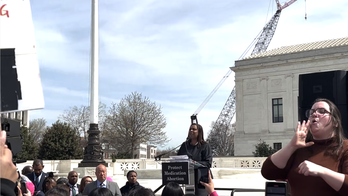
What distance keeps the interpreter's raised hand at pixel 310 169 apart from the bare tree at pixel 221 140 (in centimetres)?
8009

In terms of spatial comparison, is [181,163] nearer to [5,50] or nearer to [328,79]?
[328,79]

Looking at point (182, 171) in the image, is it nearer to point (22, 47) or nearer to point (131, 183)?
point (131, 183)

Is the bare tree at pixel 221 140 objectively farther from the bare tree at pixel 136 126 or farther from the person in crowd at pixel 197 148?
the person in crowd at pixel 197 148

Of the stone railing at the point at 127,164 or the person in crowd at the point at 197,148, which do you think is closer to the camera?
the person in crowd at the point at 197,148

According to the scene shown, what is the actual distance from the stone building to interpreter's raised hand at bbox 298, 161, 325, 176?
47.7 meters

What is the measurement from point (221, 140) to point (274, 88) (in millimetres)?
39164

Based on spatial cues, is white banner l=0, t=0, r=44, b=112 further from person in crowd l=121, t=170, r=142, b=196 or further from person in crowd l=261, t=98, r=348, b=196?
person in crowd l=121, t=170, r=142, b=196

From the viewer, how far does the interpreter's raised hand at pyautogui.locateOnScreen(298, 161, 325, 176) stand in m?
3.23

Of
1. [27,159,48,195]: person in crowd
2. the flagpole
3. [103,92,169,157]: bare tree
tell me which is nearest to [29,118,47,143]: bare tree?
[103,92,169,157]: bare tree

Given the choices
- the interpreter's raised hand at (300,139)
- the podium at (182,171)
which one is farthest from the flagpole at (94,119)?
the interpreter's raised hand at (300,139)

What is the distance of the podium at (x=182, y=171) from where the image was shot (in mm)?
7777

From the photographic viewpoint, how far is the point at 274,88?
2100 inches

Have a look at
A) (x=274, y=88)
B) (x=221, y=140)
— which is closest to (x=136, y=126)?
(x=274, y=88)

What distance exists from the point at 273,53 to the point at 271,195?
54.0 metres
